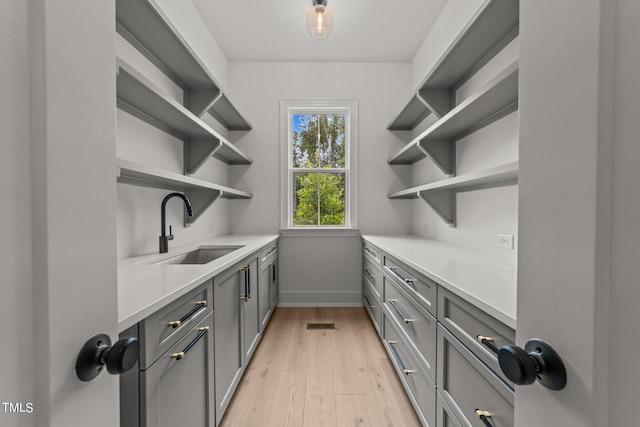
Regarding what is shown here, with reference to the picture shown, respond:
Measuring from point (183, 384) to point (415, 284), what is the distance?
115 cm

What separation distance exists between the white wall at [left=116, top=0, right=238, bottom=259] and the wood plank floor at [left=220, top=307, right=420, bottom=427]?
3.75 feet

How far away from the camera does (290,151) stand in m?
3.55

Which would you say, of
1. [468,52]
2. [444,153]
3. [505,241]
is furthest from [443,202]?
[468,52]

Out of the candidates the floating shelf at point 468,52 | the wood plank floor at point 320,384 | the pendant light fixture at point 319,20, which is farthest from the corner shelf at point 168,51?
the wood plank floor at point 320,384

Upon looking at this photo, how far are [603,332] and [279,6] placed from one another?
A: 303cm

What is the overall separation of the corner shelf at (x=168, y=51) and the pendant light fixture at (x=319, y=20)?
904 mm

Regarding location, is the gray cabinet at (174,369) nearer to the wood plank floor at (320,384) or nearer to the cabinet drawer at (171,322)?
the cabinet drawer at (171,322)

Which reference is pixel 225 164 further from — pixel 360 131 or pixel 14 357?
pixel 14 357

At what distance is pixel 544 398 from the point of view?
0.44 meters

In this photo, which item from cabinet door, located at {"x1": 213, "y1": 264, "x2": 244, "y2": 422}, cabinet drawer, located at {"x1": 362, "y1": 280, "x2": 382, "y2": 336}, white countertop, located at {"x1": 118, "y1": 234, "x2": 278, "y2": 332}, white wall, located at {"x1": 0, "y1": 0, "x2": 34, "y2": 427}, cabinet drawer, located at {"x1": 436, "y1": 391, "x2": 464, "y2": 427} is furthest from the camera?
cabinet drawer, located at {"x1": 362, "y1": 280, "x2": 382, "y2": 336}

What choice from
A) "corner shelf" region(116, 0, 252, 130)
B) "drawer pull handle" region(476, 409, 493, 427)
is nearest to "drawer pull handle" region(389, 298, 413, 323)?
"drawer pull handle" region(476, 409, 493, 427)

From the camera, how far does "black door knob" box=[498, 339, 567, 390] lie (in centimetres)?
40

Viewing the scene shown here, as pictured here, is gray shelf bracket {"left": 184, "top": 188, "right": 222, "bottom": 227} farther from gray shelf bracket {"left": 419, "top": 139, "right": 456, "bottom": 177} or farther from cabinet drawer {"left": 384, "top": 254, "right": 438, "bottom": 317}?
gray shelf bracket {"left": 419, "top": 139, "right": 456, "bottom": 177}

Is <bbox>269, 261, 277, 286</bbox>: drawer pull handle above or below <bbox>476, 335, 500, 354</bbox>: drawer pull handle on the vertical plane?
below
